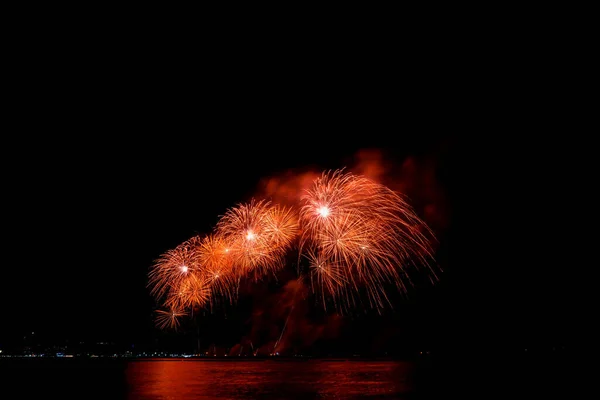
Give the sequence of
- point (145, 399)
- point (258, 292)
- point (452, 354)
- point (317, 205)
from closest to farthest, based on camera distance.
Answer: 1. point (145, 399)
2. point (317, 205)
3. point (258, 292)
4. point (452, 354)

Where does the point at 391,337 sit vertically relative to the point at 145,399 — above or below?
above

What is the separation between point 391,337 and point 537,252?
54.4 ft

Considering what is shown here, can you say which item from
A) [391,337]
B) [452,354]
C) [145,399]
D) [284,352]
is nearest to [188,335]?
[284,352]

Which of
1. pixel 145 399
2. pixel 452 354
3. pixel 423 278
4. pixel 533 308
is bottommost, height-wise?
pixel 145 399

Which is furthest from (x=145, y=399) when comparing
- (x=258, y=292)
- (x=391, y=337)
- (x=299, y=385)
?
(x=391, y=337)

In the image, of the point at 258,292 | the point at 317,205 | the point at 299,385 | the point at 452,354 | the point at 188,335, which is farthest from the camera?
the point at 188,335

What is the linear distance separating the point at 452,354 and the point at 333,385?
110 ft

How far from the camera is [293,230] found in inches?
1252

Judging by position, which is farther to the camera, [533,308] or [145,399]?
[533,308]

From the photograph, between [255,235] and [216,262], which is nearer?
[255,235]

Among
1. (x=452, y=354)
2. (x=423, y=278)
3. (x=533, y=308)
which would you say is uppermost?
(x=423, y=278)

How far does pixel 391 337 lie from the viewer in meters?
Result: 52.6

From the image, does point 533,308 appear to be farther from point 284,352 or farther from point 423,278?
point 284,352

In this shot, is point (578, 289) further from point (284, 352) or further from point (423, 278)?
point (284, 352)
